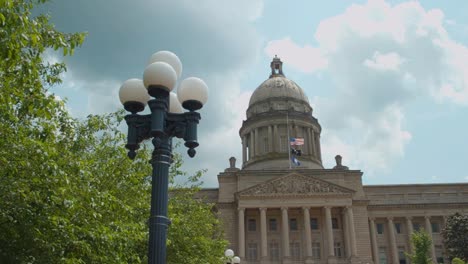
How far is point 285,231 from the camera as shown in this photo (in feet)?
196

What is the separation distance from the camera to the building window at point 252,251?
6054cm

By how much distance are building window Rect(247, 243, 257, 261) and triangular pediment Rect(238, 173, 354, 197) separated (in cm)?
643

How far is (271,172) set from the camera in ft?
213

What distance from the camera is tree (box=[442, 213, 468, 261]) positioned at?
4578 cm

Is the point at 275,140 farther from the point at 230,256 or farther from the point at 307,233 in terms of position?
the point at 230,256

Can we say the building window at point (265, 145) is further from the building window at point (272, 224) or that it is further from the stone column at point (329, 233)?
the stone column at point (329, 233)

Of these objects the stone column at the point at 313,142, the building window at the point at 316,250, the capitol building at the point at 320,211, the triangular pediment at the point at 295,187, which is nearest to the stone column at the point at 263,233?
the capitol building at the point at 320,211

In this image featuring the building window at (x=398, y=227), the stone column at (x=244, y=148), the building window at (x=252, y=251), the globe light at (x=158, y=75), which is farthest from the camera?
the stone column at (x=244, y=148)

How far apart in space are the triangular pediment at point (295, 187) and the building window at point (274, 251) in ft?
21.4

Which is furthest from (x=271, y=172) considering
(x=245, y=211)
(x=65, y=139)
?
(x=65, y=139)

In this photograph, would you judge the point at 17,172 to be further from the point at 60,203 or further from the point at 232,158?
the point at 232,158

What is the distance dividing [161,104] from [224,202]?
179 ft

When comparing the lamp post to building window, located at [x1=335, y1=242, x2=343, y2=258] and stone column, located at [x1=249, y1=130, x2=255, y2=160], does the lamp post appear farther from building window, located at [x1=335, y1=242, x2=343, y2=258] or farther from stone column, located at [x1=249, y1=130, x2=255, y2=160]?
stone column, located at [x1=249, y1=130, x2=255, y2=160]

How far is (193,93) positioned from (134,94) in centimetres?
114
